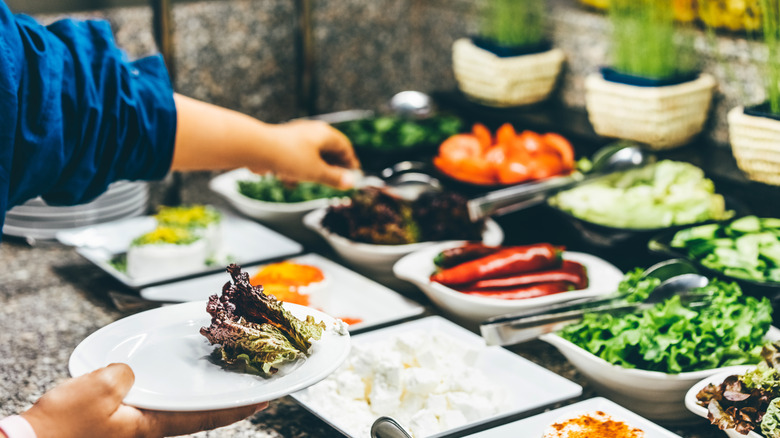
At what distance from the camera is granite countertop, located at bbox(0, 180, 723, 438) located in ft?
4.51

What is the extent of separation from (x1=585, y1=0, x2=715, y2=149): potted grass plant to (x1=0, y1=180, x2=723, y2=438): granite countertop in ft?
1.24

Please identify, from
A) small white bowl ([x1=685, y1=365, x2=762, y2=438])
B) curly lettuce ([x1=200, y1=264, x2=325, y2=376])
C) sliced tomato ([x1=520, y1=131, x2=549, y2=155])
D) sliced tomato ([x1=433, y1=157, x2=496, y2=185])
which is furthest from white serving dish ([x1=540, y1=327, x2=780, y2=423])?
sliced tomato ([x1=520, y1=131, x2=549, y2=155])

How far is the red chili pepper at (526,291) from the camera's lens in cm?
163

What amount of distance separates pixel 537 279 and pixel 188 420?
0.81m

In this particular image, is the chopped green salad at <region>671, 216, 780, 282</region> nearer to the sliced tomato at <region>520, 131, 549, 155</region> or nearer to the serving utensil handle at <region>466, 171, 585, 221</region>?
the serving utensil handle at <region>466, 171, 585, 221</region>

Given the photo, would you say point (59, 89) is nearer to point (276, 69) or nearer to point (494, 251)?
point (494, 251)

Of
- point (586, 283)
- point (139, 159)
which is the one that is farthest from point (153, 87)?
point (586, 283)

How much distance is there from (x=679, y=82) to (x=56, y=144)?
1417mm

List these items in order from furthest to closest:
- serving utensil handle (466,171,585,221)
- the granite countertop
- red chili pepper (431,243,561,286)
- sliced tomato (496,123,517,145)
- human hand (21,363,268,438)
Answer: sliced tomato (496,123,517,145), serving utensil handle (466,171,585,221), red chili pepper (431,243,561,286), the granite countertop, human hand (21,363,268,438)

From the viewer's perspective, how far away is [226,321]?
114 cm

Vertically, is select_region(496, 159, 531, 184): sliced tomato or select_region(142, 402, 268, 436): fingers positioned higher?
select_region(142, 402, 268, 436): fingers

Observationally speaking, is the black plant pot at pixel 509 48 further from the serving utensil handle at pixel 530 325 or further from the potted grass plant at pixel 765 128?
the serving utensil handle at pixel 530 325

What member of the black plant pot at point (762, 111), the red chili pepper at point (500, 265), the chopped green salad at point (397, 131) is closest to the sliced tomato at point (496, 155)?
the chopped green salad at point (397, 131)

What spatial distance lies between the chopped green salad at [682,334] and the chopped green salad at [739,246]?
0.08 metres
